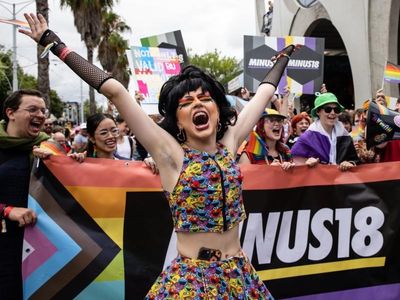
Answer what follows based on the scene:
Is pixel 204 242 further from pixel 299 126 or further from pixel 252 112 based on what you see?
pixel 299 126

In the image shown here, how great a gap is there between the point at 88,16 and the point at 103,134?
20.9 m

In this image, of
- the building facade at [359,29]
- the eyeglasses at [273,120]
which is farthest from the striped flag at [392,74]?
the building facade at [359,29]

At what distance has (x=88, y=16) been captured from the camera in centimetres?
2350

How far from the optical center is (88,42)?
2477 cm

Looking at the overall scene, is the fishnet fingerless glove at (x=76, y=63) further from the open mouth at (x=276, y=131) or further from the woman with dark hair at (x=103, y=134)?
the open mouth at (x=276, y=131)

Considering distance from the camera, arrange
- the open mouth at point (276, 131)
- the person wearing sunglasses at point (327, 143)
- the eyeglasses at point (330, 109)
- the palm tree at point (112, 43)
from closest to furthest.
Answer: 1. the person wearing sunglasses at point (327, 143)
2. the eyeglasses at point (330, 109)
3. the open mouth at point (276, 131)
4. the palm tree at point (112, 43)

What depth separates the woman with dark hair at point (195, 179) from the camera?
217cm

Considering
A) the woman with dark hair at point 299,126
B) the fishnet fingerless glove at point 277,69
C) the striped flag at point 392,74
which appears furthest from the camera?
the striped flag at point 392,74

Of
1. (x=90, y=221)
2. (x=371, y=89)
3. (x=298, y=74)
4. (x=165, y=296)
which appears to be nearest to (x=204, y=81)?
(x=165, y=296)

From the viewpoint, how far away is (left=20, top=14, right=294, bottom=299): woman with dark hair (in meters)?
2.17

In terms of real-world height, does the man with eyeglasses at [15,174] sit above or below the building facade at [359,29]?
below

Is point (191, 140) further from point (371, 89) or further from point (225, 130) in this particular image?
point (371, 89)

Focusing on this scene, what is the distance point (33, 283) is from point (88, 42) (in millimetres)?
22778

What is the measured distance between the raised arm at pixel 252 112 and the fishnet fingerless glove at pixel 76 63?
68cm
